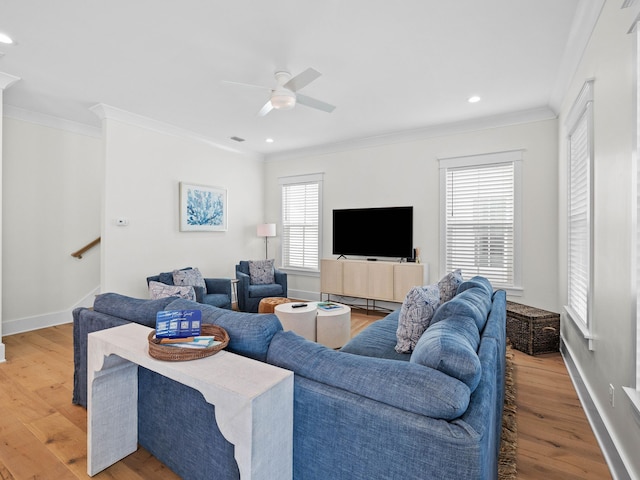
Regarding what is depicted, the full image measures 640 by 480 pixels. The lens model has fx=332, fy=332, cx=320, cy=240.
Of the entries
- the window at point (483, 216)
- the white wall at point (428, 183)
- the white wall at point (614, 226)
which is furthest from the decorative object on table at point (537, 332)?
the white wall at point (614, 226)

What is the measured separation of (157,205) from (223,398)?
410cm

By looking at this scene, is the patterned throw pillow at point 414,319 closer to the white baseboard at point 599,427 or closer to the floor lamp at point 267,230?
the white baseboard at point 599,427

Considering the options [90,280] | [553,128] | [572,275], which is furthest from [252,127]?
[572,275]

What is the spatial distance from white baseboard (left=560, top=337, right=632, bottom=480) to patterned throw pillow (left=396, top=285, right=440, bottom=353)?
1.13 meters

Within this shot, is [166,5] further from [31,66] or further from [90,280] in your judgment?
[90,280]

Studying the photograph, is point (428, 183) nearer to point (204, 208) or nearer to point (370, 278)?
point (370, 278)

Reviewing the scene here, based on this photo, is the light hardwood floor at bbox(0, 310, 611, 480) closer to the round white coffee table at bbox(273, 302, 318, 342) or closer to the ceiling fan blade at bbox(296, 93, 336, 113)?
the round white coffee table at bbox(273, 302, 318, 342)

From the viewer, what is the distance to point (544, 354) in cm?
345

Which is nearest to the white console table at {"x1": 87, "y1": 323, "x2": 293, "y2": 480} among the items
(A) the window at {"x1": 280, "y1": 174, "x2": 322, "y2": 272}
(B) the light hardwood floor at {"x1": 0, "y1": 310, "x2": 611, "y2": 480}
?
(B) the light hardwood floor at {"x1": 0, "y1": 310, "x2": 611, "y2": 480}

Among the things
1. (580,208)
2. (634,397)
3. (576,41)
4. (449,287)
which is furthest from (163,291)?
(576,41)

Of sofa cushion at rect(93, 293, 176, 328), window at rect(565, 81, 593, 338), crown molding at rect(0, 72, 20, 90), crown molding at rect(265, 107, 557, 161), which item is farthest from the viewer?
crown molding at rect(265, 107, 557, 161)

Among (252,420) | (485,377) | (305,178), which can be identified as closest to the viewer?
(252,420)

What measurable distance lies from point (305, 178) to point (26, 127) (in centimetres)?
388

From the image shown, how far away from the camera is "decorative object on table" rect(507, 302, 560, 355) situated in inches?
136
